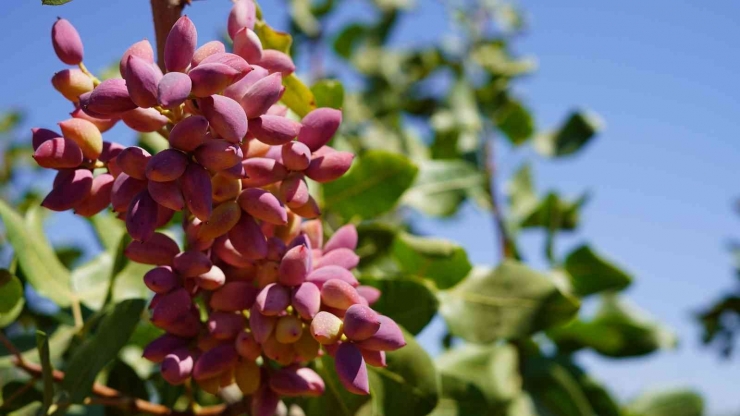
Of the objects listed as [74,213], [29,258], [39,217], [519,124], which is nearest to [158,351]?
[74,213]

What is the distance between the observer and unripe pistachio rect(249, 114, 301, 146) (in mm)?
700

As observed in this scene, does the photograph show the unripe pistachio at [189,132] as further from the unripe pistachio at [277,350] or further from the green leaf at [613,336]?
the green leaf at [613,336]

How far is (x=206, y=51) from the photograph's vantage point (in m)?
0.70

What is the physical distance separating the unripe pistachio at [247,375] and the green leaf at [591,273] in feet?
2.84

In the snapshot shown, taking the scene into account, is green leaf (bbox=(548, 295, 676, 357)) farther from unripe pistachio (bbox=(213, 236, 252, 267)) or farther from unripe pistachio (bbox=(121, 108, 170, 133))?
unripe pistachio (bbox=(121, 108, 170, 133))

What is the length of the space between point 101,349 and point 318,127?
0.37m

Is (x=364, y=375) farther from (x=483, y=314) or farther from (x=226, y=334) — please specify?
(x=483, y=314)

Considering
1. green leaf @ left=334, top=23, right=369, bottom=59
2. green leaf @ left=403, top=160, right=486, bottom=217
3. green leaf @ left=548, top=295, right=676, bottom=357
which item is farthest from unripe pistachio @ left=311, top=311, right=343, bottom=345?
green leaf @ left=334, top=23, right=369, bottom=59

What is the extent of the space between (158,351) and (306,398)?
0.28 m

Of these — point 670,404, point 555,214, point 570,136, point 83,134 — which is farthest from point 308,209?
point 570,136

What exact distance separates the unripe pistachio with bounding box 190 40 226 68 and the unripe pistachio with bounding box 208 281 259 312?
23 centimetres

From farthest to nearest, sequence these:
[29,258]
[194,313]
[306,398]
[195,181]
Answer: [29,258]
[306,398]
[194,313]
[195,181]

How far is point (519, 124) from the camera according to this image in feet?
6.24

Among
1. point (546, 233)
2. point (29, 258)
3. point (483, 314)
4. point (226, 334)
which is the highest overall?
point (226, 334)
